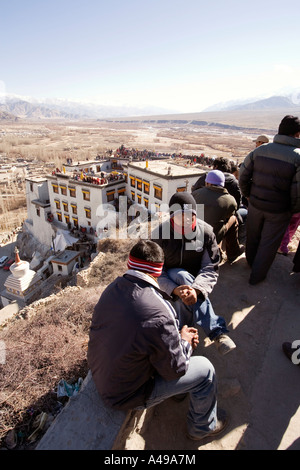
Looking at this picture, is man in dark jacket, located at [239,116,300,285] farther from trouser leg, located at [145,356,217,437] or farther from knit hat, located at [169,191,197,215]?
trouser leg, located at [145,356,217,437]

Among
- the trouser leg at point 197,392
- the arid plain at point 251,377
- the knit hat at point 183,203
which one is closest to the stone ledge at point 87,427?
the trouser leg at point 197,392

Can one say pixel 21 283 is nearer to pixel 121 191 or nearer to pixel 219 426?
pixel 121 191

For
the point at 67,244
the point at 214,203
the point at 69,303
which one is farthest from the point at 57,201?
the point at 214,203

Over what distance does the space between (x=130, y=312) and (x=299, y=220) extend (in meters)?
4.92

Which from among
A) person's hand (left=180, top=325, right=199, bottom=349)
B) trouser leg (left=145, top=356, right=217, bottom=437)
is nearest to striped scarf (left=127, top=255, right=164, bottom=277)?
person's hand (left=180, top=325, right=199, bottom=349)

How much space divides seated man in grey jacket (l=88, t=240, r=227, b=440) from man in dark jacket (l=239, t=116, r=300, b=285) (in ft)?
9.07

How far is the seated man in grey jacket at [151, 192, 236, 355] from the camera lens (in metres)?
3.24

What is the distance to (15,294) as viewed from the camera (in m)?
16.2

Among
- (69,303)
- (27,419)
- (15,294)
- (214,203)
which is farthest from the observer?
(15,294)

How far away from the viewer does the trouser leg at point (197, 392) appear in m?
2.32

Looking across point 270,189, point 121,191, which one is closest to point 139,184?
point 121,191

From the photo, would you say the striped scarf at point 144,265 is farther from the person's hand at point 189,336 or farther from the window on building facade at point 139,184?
the window on building facade at point 139,184

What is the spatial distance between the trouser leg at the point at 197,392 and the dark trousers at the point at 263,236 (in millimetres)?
2723
